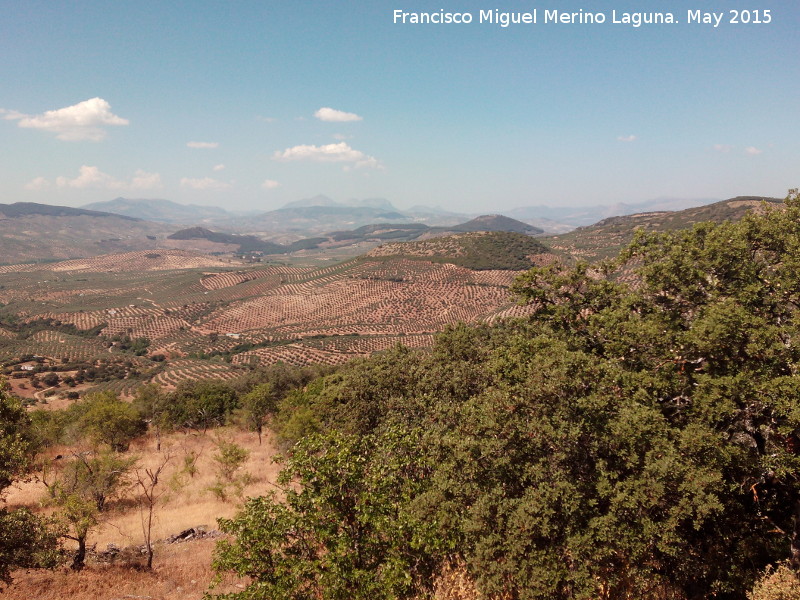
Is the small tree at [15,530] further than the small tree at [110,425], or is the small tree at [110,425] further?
the small tree at [110,425]

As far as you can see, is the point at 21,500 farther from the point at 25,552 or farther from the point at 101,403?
the point at 25,552

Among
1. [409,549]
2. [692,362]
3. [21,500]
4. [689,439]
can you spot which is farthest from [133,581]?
[692,362]

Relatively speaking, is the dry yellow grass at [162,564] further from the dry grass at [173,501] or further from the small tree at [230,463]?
the small tree at [230,463]

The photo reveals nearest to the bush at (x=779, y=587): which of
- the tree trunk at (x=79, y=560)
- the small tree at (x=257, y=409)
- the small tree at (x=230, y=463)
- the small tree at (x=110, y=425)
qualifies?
the tree trunk at (x=79, y=560)

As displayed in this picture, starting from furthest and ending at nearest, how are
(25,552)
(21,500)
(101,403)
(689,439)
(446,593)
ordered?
1. (101,403)
2. (21,500)
3. (25,552)
4. (446,593)
5. (689,439)

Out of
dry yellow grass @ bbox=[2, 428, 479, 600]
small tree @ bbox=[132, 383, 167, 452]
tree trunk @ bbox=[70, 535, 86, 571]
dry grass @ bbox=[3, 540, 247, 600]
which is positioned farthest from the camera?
small tree @ bbox=[132, 383, 167, 452]

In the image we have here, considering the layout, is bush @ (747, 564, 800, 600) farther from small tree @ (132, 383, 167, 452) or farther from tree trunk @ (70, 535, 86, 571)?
small tree @ (132, 383, 167, 452)

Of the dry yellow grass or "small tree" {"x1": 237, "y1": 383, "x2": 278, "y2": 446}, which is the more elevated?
the dry yellow grass

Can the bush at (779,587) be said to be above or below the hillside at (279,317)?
above

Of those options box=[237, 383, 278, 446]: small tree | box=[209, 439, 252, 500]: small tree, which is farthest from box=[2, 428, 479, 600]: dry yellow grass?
box=[237, 383, 278, 446]: small tree

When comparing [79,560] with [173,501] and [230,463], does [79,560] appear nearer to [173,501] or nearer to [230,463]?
[173,501]

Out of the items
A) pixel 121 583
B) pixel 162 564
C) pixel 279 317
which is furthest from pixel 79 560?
pixel 279 317
